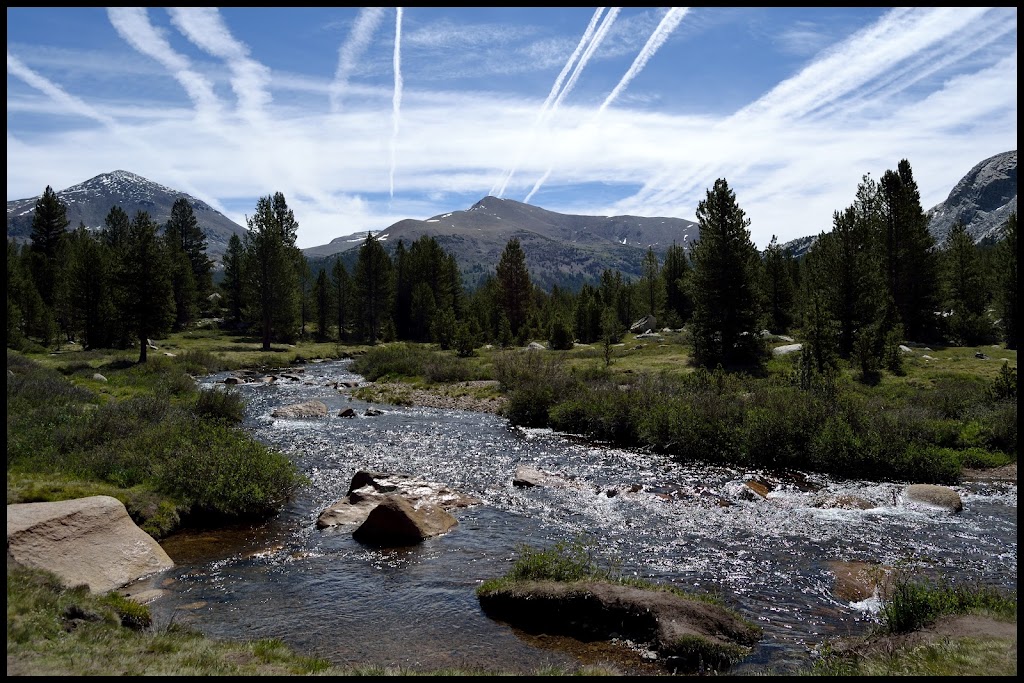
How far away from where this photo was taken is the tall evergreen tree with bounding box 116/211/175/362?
48531mm

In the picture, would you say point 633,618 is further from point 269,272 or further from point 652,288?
point 652,288

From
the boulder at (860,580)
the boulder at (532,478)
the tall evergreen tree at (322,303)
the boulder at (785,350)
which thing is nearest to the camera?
the boulder at (860,580)

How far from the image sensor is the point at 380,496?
55.6 ft

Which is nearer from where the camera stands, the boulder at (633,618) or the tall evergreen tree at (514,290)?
the boulder at (633,618)

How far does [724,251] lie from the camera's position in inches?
1698

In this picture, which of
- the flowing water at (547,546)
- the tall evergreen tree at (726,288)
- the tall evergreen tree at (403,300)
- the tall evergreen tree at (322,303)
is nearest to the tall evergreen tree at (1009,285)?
the tall evergreen tree at (726,288)

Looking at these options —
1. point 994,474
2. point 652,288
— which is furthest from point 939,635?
point 652,288

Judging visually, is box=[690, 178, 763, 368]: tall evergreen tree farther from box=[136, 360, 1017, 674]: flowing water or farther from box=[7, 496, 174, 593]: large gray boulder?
box=[7, 496, 174, 593]: large gray boulder

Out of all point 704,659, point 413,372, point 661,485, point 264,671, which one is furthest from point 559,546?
point 413,372

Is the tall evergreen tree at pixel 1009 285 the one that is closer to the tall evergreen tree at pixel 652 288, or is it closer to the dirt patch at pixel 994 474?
the dirt patch at pixel 994 474

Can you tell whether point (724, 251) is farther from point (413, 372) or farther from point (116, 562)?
point (116, 562)

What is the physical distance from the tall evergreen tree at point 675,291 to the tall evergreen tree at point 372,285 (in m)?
39.3

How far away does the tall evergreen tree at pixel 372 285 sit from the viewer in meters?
82.2

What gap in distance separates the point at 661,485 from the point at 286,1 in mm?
17106
